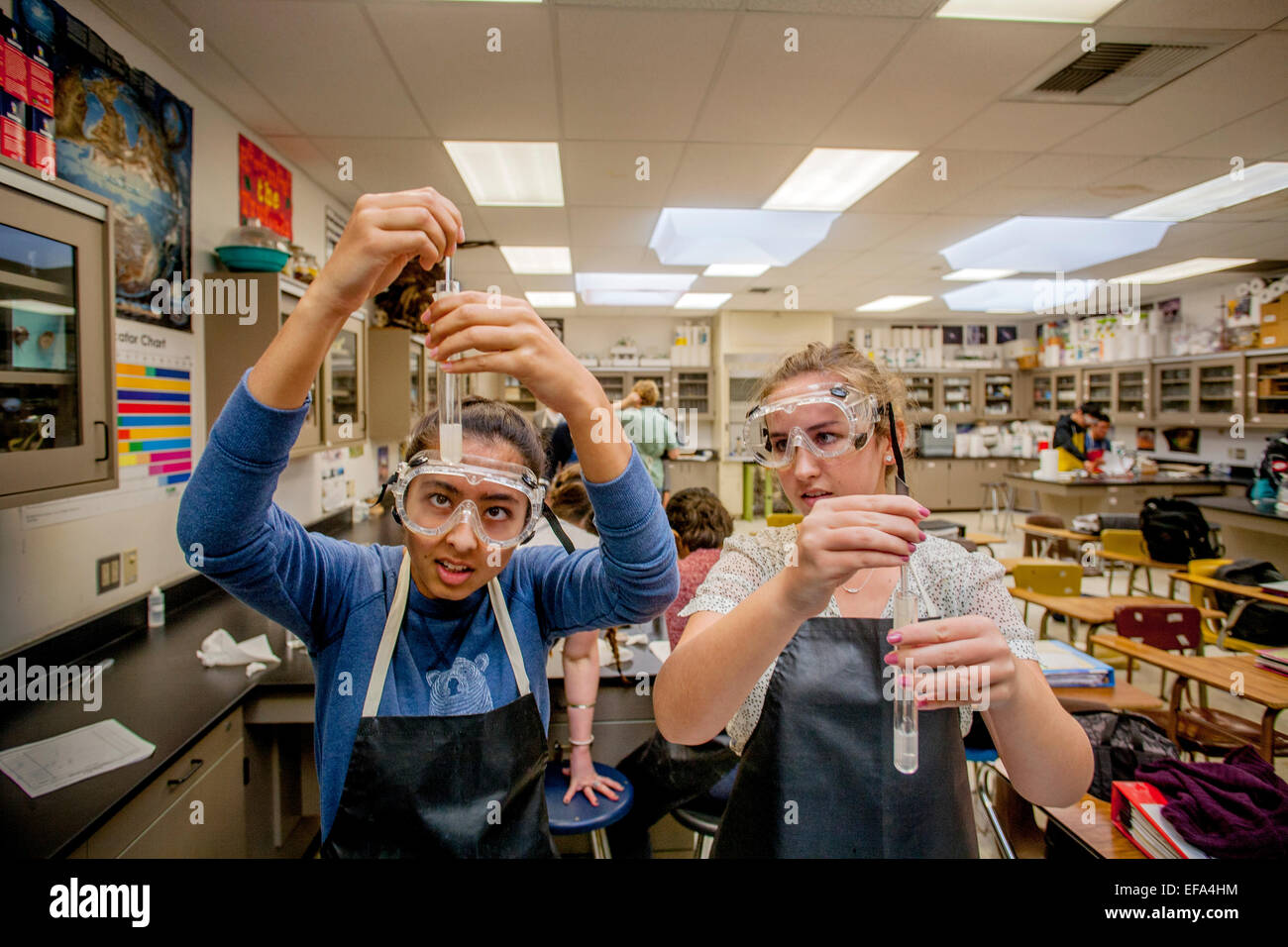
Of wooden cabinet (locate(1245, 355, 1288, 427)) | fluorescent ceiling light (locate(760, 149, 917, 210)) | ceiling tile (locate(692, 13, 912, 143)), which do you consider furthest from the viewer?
wooden cabinet (locate(1245, 355, 1288, 427))

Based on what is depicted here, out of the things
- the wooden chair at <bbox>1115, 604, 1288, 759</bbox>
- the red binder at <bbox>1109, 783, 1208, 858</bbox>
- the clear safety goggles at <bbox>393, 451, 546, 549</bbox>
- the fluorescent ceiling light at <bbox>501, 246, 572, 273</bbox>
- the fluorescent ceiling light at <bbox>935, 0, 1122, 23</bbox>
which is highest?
the fluorescent ceiling light at <bbox>501, 246, 572, 273</bbox>

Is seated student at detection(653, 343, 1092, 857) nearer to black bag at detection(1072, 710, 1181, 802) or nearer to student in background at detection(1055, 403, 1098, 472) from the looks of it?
black bag at detection(1072, 710, 1181, 802)

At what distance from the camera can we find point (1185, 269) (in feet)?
20.8

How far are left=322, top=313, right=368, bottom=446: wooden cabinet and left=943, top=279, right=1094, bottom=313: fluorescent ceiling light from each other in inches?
267

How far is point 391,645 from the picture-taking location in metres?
0.97

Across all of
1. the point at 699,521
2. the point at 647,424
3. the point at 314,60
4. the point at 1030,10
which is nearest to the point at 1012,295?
the point at 1030,10

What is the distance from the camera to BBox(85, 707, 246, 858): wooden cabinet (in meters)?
1.31

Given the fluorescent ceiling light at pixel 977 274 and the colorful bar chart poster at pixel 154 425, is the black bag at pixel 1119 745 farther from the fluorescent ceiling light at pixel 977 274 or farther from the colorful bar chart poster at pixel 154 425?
the fluorescent ceiling light at pixel 977 274

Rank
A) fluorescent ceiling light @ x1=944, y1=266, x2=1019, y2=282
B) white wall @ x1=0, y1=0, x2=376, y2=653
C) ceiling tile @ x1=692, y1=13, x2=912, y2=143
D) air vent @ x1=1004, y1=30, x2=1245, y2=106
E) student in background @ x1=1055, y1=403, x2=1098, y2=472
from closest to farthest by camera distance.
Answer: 1. white wall @ x1=0, y1=0, x2=376, y2=653
2. ceiling tile @ x1=692, y1=13, x2=912, y2=143
3. air vent @ x1=1004, y1=30, x2=1245, y2=106
4. fluorescent ceiling light @ x1=944, y1=266, x2=1019, y2=282
5. student in background @ x1=1055, y1=403, x2=1098, y2=472

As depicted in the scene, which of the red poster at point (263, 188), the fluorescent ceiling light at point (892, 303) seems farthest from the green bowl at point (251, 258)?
the fluorescent ceiling light at point (892, 303)

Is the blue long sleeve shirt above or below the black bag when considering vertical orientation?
above

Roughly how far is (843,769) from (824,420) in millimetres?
561

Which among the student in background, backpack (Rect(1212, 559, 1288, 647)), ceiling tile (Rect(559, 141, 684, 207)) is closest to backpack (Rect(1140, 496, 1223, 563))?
backpack (Rect(1212, 559, 1288, 647))

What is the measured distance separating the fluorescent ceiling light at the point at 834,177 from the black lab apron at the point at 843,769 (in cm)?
331
